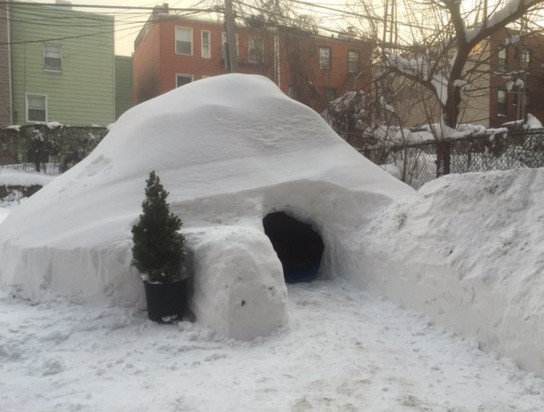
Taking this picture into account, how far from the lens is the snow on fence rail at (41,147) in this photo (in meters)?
14.7

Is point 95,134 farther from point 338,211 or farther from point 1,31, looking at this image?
point 338,211

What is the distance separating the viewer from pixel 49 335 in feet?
13.9

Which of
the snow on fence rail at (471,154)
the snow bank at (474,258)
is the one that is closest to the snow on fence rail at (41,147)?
the snow on fence rail at (471,154)

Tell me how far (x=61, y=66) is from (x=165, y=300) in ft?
68.9

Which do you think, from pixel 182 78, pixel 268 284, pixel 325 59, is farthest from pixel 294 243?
pixel 182 78

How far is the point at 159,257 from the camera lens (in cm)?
441

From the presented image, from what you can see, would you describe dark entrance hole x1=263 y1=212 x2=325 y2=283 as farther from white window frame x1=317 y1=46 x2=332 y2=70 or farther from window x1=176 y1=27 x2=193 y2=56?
window x1=176 y1=27 x2=193 y2=56

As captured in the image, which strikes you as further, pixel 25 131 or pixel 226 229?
pixel 25 131

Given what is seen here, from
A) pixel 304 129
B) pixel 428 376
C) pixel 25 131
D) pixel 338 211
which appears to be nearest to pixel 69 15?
pixel 25 131

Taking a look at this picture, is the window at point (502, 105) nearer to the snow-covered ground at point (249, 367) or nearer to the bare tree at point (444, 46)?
the bare tree at point (444, 46)

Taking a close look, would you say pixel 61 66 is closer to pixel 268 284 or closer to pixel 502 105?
pixel 268 284

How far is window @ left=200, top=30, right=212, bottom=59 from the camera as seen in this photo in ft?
89.8

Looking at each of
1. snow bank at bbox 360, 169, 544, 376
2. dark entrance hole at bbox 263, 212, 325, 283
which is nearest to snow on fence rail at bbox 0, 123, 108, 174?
dark entrance hole at bbox 263, 212, 325, 283

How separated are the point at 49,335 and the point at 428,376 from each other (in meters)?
3.03
